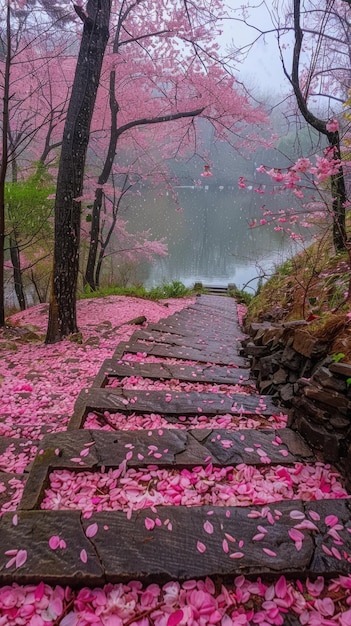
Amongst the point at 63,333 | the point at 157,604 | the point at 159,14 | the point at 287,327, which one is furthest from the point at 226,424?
the point at 159,14

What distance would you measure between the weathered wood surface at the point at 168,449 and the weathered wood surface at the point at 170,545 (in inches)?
13.0

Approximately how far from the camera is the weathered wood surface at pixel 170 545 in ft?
4.12

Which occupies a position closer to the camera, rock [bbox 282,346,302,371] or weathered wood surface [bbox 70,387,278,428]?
weathered wood surface [bbox 70,387,278,428]

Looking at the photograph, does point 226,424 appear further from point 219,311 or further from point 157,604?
point 219,311

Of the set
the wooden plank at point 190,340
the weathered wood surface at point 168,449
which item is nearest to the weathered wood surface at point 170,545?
the weathered wood surface at point 168,449

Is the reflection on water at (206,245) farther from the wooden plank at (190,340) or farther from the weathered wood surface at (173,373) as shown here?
the weathered wood surface at (173,373)

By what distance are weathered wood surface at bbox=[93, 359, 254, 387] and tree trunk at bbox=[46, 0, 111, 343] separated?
1.94 meters

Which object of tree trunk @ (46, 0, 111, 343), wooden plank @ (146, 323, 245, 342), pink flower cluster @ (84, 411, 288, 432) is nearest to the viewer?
pink flower cluster @ (84, 411, 288, 432)

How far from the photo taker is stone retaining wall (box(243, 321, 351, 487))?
72.4 inches

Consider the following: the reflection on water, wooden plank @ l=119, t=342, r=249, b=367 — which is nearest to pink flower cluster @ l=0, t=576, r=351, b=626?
wooden plank @ l=119, t=342, r=249, b=367

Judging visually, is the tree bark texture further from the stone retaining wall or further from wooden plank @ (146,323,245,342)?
wooden plank @ (146,323,245,342)

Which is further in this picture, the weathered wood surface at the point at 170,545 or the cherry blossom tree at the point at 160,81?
the cherry blossom tree at the point at 160,81

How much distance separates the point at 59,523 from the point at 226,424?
128cm

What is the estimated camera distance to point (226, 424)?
237 cm
